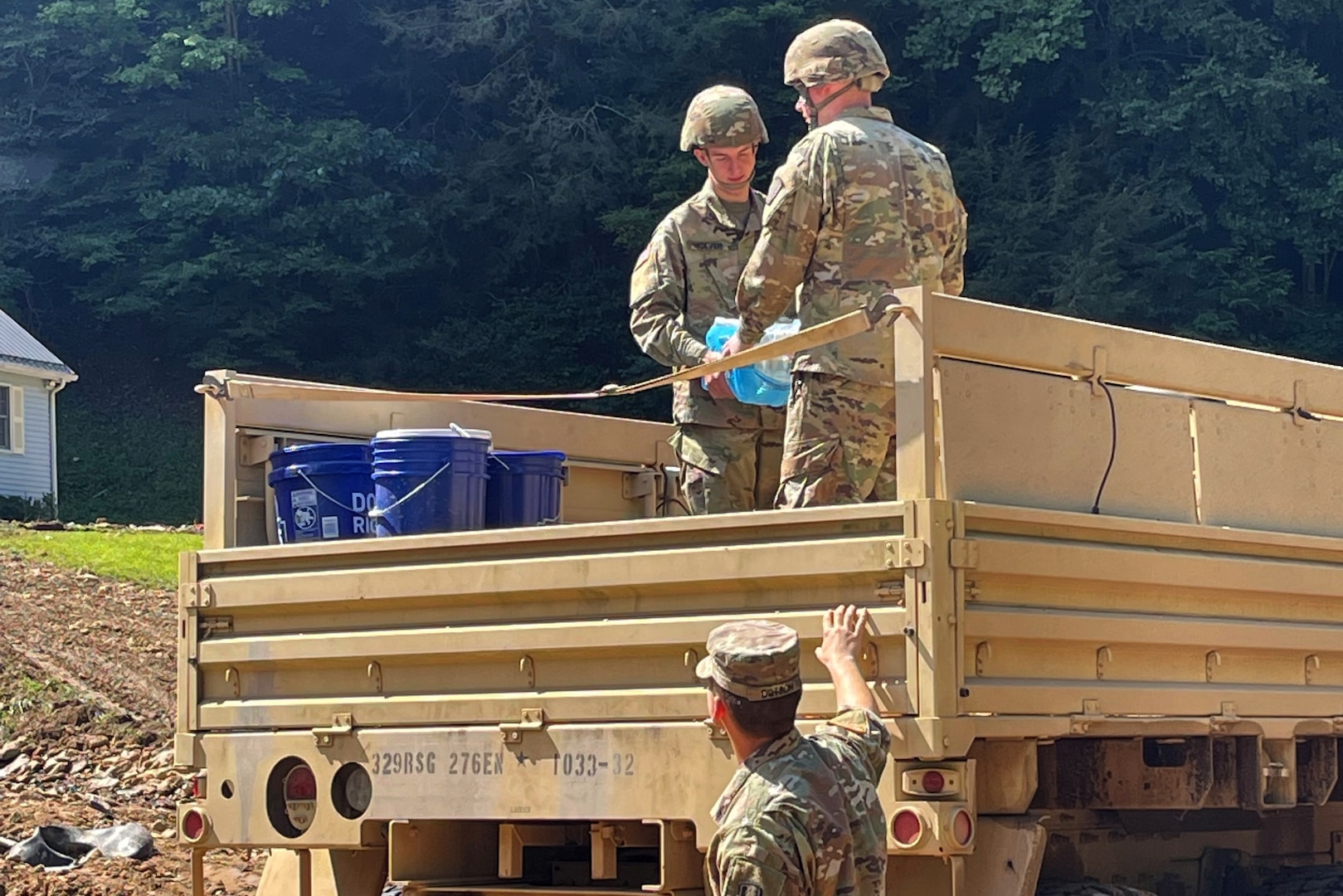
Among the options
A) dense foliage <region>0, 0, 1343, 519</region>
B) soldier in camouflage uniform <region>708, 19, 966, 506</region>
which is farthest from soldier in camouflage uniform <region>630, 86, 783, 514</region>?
dense foliage <region>0, 0, 1343, 519</region>

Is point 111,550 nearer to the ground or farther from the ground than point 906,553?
farther from the ground

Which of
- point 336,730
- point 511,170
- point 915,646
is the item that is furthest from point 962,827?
point 511,170

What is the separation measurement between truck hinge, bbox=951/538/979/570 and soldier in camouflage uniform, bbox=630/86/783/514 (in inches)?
73.7

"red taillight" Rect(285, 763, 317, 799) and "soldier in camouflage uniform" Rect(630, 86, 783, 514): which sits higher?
"soldier in camouflage uniform" Rect(630, 86, 783, 514)

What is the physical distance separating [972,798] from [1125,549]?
0.74m

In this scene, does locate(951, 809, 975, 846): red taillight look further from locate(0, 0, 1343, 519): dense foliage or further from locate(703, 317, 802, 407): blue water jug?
locate(0, 0, 1343, 519): dense foliage

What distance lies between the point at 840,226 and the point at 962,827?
68.2 inches

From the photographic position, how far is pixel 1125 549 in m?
4.52

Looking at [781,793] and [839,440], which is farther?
[839,440]

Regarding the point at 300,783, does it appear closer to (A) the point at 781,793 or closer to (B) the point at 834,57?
(A) the point at 781,793

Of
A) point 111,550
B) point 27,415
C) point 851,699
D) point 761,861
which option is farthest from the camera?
point 27,415

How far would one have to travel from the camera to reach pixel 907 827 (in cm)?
410

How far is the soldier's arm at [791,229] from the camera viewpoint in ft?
17.0

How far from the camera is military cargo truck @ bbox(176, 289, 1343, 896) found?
4.21 m
